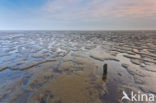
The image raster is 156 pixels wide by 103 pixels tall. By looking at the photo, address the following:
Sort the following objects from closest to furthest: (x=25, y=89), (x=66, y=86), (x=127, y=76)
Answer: (x=25, y=89), (x=66, y=86), (x=127, y=76)

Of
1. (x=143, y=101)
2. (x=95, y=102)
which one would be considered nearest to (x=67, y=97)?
(x=95, y=102)

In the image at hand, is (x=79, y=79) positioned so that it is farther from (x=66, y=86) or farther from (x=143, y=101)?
(x=143, y=101)

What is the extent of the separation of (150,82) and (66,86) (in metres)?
7.37

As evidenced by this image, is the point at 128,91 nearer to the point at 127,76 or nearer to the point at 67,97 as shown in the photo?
the point at 127,76

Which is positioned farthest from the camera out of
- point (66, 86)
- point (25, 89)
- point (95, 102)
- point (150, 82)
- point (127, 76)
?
point (127, 76)

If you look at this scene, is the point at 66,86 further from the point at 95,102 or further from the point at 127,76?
the point at 127,76

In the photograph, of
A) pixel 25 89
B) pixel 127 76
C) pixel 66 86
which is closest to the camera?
pixel 25 89

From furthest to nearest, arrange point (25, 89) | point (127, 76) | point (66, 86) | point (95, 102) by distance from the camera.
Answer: point (127, 76)
point (66, 86)
point (25, 89)
point (95, 102)

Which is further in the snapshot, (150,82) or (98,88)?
(150,82)

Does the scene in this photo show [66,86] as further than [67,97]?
Yes

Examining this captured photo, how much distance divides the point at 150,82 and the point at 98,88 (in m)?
4.90

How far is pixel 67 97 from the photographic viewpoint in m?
4.65

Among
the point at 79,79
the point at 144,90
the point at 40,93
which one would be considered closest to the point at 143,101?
the point at 144,90

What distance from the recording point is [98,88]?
546 cm
